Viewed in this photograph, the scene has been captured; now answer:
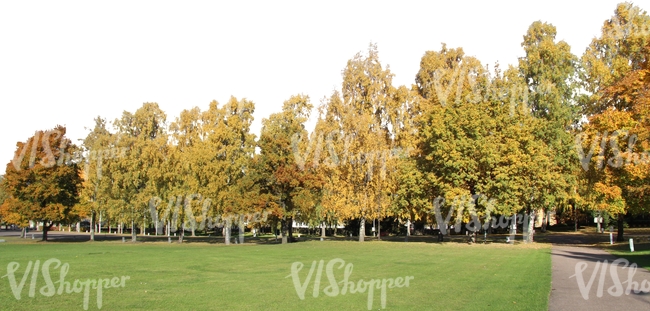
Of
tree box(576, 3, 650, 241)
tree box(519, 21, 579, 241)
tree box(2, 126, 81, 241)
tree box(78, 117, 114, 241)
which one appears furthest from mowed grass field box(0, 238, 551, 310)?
tree box(2, 126, 81, 241)

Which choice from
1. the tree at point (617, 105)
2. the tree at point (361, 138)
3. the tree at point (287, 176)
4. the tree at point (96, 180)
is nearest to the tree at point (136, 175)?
the tree at point (96, 180)

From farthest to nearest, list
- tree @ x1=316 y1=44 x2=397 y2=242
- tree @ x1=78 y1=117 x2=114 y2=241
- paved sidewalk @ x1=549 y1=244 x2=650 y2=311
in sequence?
1. tree @ x1=78 y1=117 x2=114 y2=241
2. tree @ x1=316 y1=44 x2=397 y2=242
3. paved sidewalk @ x1=549 y1=244 x2=650 y2=311

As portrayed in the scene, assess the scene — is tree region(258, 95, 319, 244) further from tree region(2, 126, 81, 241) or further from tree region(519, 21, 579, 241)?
tree region(2, 126, 81, 241)

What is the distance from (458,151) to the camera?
4628 centimetres

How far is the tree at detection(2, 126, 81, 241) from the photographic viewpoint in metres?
61.9

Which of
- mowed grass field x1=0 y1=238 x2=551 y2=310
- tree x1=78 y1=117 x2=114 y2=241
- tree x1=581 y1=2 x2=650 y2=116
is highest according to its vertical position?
tree x1=581 y1=2 x2=650 y2=116

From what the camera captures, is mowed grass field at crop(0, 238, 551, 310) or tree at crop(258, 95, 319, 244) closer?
mowed grass field at crop(0, 238, 551, 310)

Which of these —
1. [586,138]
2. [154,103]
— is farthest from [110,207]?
[586,138]

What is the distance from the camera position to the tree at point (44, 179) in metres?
61.9

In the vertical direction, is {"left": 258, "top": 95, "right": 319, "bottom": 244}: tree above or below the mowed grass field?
above

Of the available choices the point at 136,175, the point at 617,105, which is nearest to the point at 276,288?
the point at 617,105

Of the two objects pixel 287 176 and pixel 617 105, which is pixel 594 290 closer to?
pixel 617 105

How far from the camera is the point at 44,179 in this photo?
6309 cm

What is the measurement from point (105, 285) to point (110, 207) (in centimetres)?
4749
